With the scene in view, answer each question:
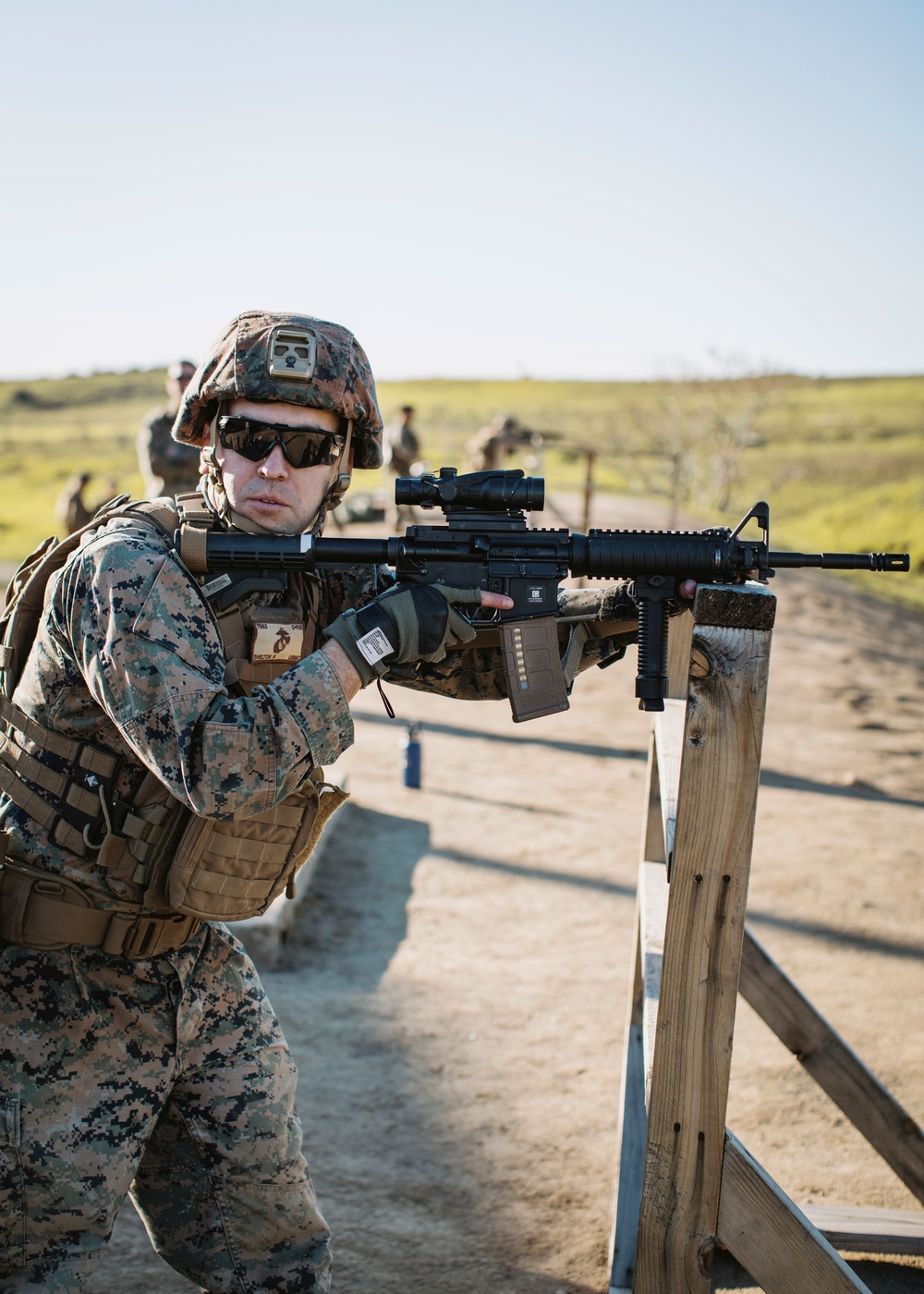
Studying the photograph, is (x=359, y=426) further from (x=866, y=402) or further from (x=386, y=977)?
(x=866, y=402)

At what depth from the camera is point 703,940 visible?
1997mm

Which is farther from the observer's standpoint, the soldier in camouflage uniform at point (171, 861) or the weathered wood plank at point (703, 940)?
the soldier in camouflage uniform at point (171, 861)

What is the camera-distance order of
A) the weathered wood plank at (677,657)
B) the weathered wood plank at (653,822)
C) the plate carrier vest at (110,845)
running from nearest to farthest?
the plate carrier vest at (110,845), the weathered wood plank at (677,657), the weathered wood plank at (653,822)

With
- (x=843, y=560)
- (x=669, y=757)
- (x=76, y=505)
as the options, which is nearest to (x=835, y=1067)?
(x=669, y=757)

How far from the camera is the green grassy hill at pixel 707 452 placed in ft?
102

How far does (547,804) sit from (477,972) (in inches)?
95.0

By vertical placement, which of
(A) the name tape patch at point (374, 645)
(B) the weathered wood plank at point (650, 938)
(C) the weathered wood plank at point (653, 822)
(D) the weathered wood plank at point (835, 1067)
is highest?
(A) the name tape patch at point (374, 645)

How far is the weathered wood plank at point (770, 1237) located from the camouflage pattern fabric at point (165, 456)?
8.21 m

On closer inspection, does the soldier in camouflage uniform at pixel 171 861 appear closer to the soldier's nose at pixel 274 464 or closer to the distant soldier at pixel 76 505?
the soldier's nose at pixel 274 464

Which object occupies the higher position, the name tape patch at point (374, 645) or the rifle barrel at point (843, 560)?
the rifle barrel at point (843, 560)

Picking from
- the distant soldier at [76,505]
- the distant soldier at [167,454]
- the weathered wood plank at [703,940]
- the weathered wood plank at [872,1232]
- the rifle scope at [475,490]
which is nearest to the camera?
the weathered wood plank at [703,940]

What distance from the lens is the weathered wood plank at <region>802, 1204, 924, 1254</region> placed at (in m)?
3.12

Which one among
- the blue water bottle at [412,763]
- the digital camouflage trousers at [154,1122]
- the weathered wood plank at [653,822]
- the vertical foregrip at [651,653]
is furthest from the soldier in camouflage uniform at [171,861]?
the blue water bottle at [412,763]

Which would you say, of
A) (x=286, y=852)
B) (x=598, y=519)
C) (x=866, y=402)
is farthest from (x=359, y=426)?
(x=866, y=402)
